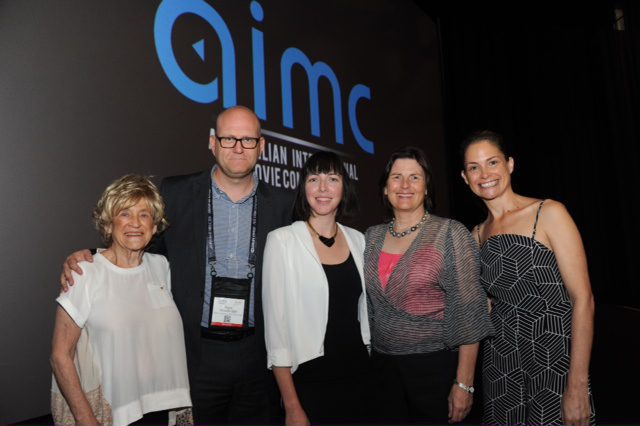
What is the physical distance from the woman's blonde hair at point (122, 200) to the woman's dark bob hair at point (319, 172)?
0.59 metres

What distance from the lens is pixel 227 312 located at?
78.5 inches

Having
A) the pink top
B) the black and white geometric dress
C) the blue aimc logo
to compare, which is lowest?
the black and white geometric dress

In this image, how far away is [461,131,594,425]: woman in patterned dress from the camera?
1825mm

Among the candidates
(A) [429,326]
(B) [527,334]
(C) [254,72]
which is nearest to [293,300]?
(A) [429,326]

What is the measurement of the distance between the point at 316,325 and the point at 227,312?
1.28ft

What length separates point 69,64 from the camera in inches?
104

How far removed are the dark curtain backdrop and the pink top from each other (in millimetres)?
6201

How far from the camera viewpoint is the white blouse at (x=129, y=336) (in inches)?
62.7

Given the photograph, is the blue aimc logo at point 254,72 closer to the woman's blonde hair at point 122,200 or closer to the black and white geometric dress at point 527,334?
the woman's blonde hair at point 122,200

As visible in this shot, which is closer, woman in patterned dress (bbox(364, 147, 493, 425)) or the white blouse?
the white blouse

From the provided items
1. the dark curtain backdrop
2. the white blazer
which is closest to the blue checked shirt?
the white blazer

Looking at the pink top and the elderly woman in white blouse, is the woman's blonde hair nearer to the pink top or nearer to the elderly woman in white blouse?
the elderly woman in white blouse

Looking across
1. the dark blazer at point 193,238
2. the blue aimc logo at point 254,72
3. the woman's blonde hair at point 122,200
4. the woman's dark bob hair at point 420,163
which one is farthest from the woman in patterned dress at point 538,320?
the blue aimc logo at point 254,72

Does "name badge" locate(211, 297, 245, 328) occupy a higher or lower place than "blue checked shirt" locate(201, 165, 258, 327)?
lower
